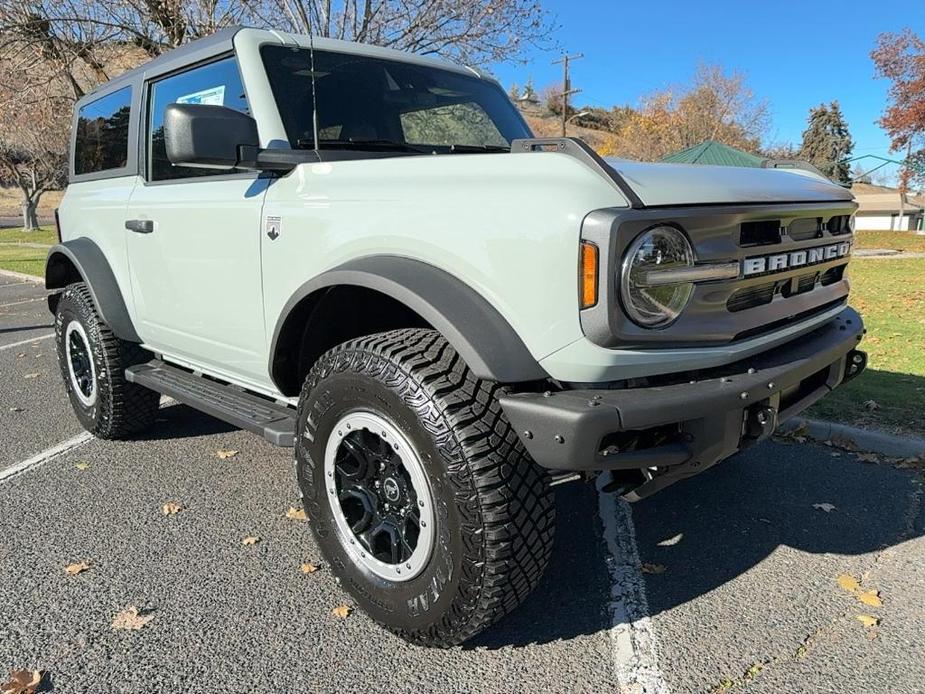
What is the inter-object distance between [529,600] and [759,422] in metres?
1.12

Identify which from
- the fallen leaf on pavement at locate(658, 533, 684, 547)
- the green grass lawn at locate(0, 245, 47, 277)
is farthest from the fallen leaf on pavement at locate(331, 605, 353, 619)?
the green grass lawn at locate(0, 245, 47, 277)

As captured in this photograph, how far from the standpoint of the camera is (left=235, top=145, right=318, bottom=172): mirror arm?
2705 millimetres

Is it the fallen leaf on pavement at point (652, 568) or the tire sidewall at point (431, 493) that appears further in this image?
the fallen leaf on pavement at point (652, 568)

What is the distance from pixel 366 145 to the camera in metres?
3.11

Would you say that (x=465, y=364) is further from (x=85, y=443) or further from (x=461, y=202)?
(x=85, y=443)

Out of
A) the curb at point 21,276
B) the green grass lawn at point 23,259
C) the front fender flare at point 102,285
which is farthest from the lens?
the green grass lawn at point 23,259

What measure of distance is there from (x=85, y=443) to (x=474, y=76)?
3280mm

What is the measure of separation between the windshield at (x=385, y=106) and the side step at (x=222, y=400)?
3.83ft

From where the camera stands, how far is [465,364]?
2238mm

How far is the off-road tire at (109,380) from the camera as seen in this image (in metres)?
4.13

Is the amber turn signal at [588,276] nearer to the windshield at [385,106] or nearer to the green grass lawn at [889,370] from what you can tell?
the windshield at [385,106]

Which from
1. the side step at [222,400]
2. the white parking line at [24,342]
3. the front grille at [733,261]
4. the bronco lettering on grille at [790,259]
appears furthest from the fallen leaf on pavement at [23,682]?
the white parking line at [24,342]

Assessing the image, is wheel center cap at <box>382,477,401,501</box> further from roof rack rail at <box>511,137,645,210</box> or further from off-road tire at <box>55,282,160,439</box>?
off-road tire at <box>55,282,160,439</box>

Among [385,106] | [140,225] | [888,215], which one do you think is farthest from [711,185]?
[888,215]
